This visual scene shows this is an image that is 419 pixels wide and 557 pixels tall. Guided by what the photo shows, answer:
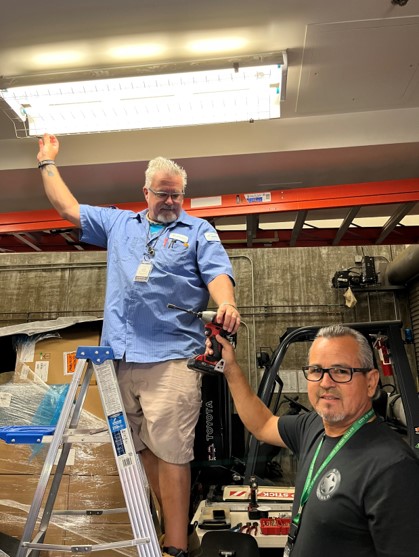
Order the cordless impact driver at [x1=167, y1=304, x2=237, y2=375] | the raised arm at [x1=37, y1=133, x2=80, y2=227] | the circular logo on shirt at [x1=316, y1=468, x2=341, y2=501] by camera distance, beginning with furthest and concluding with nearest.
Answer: the raised arm at [x1=37, y1=133, x2=80, y2=227] → the cordless impact driver at [x1=167, y1=304, x2=237, y2=375] → the circular logo on shirt at [x1=316, y1=468, x2=341, y2=501]

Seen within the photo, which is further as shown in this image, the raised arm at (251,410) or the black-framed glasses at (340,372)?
the raised arm at (251,410)

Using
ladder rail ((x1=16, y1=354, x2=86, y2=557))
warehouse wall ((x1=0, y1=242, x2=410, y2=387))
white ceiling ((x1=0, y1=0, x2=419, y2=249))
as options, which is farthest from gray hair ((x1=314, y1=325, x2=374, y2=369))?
warehouse wall ((x1=0, y1=242, x2=410, y2=387))

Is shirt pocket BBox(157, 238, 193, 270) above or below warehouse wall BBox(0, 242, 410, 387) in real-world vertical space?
below

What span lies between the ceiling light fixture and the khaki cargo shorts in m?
1.36

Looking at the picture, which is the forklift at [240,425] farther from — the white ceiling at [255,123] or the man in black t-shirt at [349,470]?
the man in black t-shirt at [349,470]

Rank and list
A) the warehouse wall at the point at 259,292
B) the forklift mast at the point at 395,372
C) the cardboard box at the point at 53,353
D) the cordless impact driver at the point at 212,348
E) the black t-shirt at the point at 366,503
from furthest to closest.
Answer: the warehouse wall at the point at 259,292 < the forklift mast at the point at 395,372 < the cardboard box at the point at 53,353 < the cordless impact driver at the point at 212,348 < the black t-shirt at the point at 366,503

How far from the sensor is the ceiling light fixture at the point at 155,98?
2.10m

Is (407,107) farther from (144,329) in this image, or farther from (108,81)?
(144,329)

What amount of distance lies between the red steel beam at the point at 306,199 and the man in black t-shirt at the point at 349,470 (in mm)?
1237

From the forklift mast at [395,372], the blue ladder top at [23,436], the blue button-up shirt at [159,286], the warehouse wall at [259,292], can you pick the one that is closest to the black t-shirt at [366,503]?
the blue button-up shirt at [159,286]

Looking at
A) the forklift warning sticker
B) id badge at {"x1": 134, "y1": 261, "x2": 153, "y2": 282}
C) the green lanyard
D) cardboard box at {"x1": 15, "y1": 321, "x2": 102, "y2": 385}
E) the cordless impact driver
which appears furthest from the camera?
the forklift warning sticker

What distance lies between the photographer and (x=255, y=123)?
105 inches

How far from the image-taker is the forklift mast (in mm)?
3148

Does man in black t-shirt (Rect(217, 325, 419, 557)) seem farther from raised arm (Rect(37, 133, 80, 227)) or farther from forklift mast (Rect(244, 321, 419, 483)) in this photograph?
forklift mast (Rect(244, 321, 419, 483))
